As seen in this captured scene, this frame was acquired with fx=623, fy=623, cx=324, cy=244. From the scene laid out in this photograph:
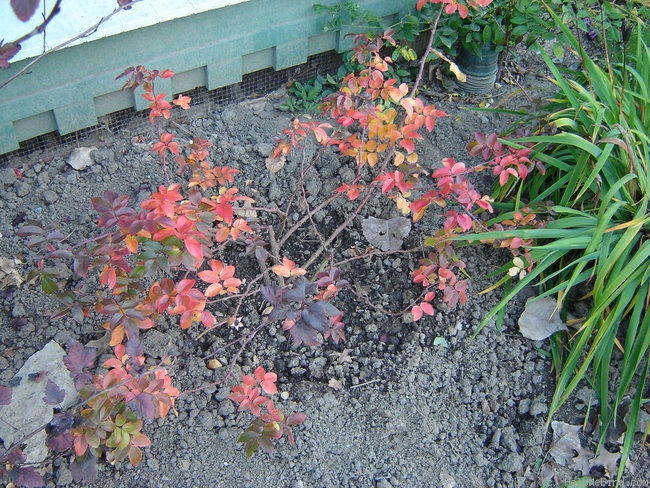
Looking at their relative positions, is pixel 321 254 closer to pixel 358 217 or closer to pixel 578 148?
pixel 358 217

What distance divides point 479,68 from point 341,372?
1.85 m

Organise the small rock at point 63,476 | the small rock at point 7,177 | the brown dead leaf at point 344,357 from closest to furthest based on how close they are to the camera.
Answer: the small rock at point 63,476, the brown dead leaf at point 344,357, the small rock at point 7,177

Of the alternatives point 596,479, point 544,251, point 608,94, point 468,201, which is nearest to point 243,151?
point 468,201

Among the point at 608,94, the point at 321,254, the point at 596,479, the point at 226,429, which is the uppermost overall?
the point at 608,94

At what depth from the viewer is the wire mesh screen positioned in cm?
281

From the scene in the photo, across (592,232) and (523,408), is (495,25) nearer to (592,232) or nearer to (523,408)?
(592,232)

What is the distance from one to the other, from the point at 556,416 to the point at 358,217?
1.12 meters

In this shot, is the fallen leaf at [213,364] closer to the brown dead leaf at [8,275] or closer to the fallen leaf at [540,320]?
the brown dead leaf at [8,275]

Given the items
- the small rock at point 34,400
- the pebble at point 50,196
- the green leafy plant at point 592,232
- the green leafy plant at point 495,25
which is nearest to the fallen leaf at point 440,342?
the green leafy plant at point 592,232

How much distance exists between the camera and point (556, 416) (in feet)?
7.54

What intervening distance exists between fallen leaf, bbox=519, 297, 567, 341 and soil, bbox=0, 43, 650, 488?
0.04m

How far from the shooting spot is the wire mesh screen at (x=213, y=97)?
9.21ft

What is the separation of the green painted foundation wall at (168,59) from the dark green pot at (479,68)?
0.43 meters

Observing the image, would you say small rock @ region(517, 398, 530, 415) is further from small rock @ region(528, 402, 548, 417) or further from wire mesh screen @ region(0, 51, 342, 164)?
wire mesh screen @ region(0, 51, 342, 164)
